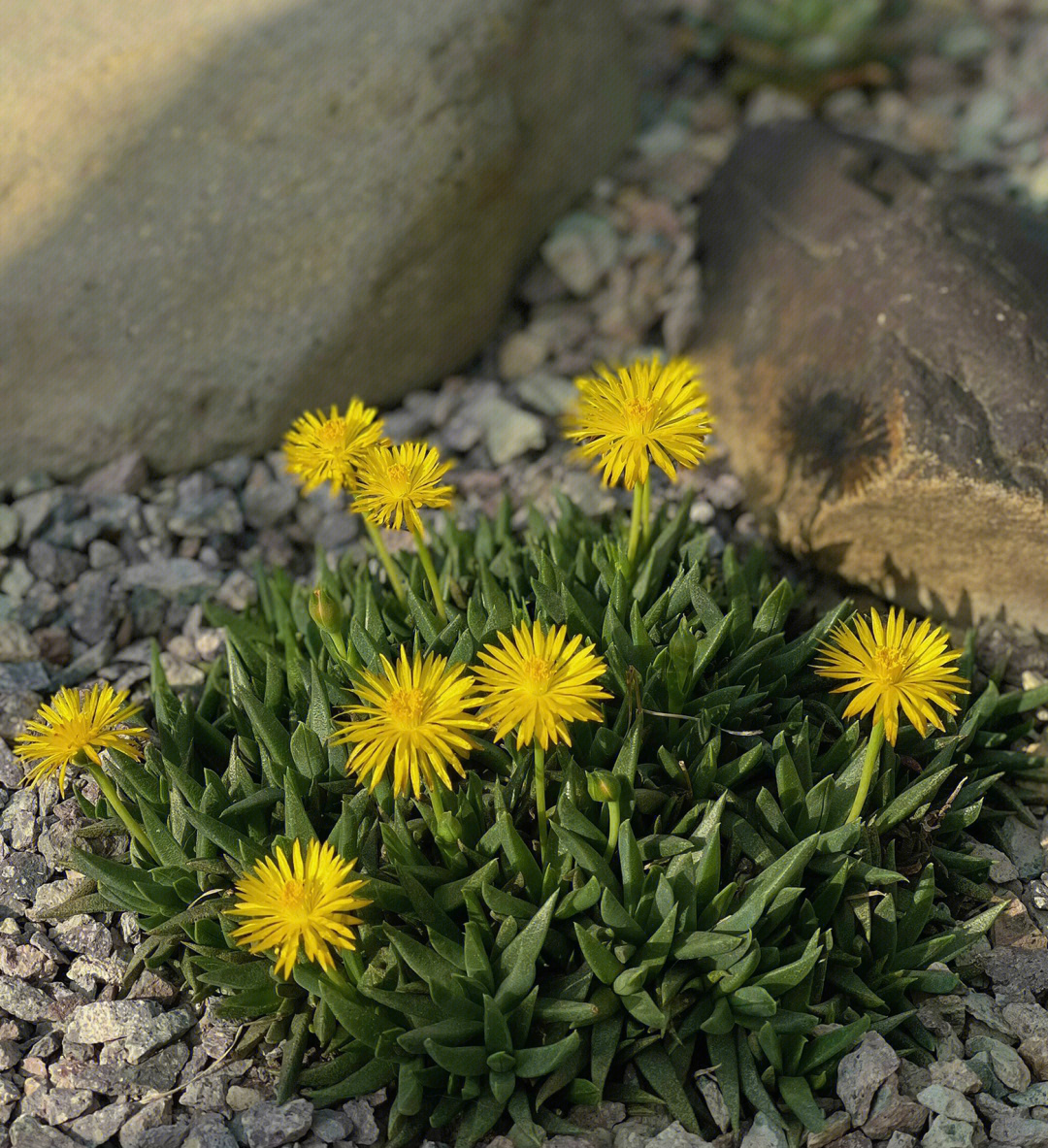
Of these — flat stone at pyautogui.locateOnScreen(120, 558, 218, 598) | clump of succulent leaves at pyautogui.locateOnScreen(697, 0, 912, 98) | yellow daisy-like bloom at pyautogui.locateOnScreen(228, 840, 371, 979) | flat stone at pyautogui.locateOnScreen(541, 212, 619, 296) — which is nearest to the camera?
yellow daisy-like bloom at pyautogui.locateOnScreen(228, 840, 371, 979)

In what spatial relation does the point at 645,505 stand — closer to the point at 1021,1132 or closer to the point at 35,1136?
the point at 1021,1132

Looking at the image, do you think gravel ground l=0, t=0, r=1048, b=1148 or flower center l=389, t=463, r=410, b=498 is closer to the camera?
gravel ground l=0, t=0, r=1048, b=1148

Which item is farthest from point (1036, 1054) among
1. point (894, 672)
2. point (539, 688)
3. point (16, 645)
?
point (16, 645)

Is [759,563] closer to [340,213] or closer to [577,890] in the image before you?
[577,890]

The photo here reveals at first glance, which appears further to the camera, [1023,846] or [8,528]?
[8,528]

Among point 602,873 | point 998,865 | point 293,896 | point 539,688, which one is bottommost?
point 998,865

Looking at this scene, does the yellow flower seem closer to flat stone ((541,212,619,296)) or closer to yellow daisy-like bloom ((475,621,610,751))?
yellow daisy-like bloom ((475,621,610,751))

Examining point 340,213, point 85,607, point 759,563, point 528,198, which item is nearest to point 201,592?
point 85,607

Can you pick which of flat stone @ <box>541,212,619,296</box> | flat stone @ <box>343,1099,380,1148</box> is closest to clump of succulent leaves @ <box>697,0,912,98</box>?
flat stone @ <box>541,212,619,296</box>
